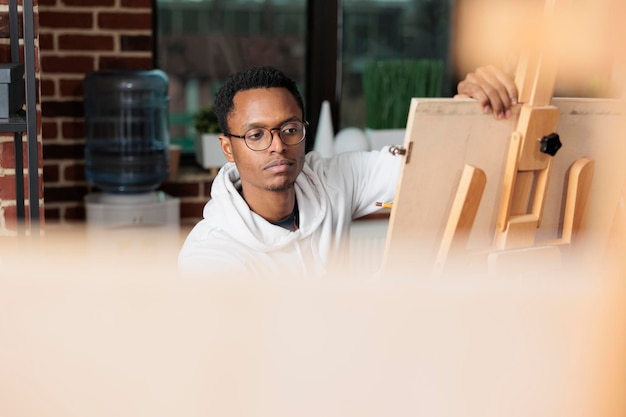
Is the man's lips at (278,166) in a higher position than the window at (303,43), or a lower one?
lower

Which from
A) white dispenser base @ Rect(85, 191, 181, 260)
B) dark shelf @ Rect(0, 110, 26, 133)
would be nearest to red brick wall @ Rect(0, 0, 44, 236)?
dark shelf @ Rect(0, 110, 26, 133)

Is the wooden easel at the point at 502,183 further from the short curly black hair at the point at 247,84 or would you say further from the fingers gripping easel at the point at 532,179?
the short curly black hair at the point at 247,84

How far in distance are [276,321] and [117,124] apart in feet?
8.64

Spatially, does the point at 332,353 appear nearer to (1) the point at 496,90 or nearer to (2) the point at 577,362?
(2) the point at 577,362

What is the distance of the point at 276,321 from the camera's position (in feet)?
0.89

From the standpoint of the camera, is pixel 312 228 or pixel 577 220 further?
pixel 312 228

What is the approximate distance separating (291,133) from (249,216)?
0.50ft

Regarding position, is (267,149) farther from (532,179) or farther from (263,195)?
(532,179)

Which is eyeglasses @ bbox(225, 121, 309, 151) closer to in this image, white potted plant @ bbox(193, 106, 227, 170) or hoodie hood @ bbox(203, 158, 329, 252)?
hoodie hood @ bbox(203, 158, 329, 252)

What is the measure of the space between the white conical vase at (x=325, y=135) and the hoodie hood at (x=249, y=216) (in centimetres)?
149

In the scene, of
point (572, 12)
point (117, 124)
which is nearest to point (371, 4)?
point (117, 124)

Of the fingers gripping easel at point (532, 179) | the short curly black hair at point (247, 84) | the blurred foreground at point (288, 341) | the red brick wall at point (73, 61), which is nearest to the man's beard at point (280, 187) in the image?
the short curly black hair at point (247, 84)

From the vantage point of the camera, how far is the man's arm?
3.76 feet

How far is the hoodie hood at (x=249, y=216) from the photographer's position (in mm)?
1296
